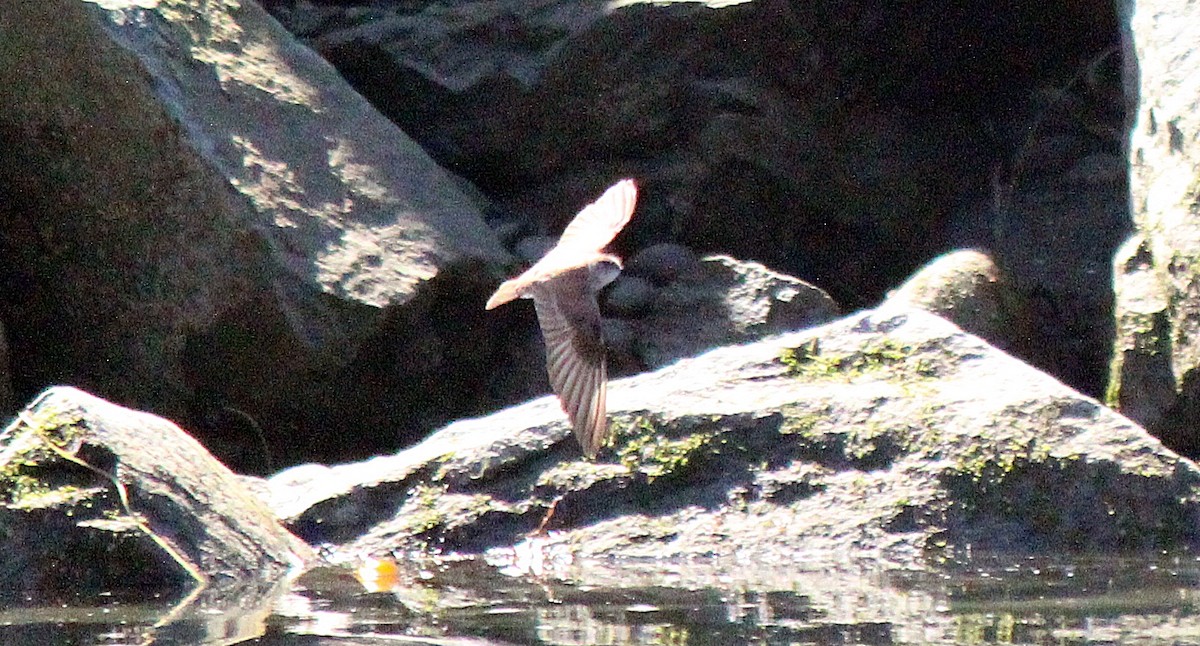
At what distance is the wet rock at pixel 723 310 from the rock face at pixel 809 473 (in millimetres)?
1375

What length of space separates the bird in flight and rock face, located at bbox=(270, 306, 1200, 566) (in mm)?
257

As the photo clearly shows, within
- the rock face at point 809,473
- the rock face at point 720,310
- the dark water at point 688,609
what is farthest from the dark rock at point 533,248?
the dark water at point 688,609

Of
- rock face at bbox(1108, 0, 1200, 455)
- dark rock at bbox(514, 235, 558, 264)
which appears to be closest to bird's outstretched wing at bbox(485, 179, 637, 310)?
dark rock at bbox(514, 235, 558, 264)

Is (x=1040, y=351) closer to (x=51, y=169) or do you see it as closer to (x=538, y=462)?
(x=538, y=462)

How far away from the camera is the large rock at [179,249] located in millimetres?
6695

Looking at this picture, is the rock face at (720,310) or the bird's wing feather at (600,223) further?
the rock face at (720,310)

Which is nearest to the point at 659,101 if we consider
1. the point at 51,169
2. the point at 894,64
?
the point at 894,64

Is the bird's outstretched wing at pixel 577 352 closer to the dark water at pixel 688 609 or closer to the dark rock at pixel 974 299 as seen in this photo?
the dark water at pixel 688 609

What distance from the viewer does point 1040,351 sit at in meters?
7.34

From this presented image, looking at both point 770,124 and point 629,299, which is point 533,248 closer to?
point 629,299

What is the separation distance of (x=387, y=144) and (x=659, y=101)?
153cm

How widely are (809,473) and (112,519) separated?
195 centimetres

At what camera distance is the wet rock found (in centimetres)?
727

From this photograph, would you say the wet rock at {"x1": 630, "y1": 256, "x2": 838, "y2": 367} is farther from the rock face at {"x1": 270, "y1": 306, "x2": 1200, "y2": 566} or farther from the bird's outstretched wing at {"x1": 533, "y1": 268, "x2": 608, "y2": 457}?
the bird's outstretched wing at {"x1": 533, "y1": 268, "x2": 608, "y2": 457}
